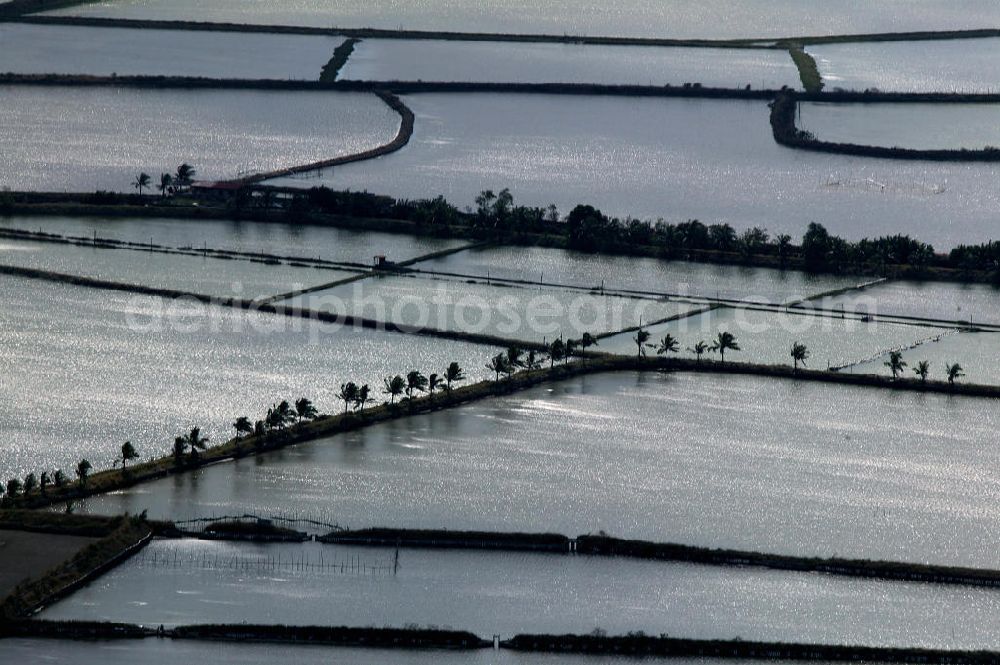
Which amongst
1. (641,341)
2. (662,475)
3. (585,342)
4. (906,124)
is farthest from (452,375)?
(906,124)

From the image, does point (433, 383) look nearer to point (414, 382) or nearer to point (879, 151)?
point (414, 382)

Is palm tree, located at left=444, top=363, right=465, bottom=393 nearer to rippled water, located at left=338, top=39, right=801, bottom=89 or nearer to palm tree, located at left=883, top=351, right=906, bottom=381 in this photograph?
palm tree, located at left=883, top=351, right=906, bottom=381

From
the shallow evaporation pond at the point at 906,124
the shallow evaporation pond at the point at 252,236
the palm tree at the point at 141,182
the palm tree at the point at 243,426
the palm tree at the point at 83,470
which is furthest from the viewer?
the shallow evaporation pond at the point at 906,124

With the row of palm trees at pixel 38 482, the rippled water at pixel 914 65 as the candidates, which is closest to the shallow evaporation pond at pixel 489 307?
the row of palm trees at pixel 38 482

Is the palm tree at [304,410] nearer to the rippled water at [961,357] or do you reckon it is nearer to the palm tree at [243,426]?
the palm tree at [243,426]

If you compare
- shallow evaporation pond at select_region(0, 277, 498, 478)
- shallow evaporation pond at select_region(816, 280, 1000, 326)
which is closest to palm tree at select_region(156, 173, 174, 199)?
shallow evaporation pond at select_region(0, 277, 498, 478)

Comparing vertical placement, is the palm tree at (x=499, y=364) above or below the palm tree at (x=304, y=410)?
above

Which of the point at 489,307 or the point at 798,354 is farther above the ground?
the point at 489,307
